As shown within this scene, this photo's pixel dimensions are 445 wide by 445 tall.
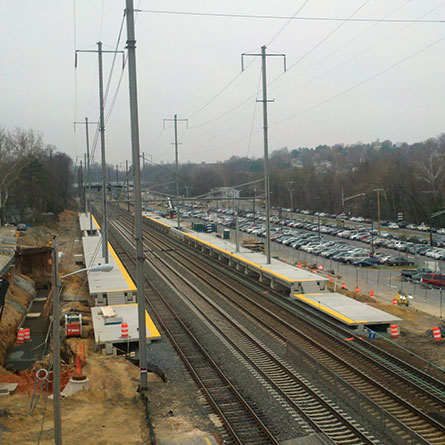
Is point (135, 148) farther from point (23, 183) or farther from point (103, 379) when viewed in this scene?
point (23, 183)

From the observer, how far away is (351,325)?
58.6ft

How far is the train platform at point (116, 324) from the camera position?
53.5 ft

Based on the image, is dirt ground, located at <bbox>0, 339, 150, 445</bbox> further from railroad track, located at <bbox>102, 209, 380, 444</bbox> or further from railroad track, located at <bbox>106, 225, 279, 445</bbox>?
railroad track, located at <bbox>102, 209, 380, 444</bbox>

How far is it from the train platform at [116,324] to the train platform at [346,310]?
629 centimetres

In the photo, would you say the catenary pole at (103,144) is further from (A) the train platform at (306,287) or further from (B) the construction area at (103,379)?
(A) the train platform at (306,287)

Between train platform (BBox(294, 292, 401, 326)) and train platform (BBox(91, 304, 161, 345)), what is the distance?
6292 millimetres

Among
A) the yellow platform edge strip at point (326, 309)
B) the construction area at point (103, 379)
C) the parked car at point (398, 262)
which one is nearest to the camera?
the construction area at point (103, 379)

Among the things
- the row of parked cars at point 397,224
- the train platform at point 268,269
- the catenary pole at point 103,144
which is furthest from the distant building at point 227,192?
the row of parked cars at point 397,224

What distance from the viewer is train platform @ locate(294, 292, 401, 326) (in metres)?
18.0

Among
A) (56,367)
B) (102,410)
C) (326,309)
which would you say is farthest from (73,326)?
(56,367)

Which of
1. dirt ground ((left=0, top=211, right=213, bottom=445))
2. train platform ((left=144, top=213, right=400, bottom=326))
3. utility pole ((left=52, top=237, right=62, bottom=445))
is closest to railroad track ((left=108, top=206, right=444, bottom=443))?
train platform ((left=144, top=213, right=400, bottom=326))

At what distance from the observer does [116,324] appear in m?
18.0

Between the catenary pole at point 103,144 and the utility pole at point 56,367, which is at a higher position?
the catenary pole at point 103,144

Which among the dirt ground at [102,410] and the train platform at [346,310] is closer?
the dirt ground at [102,410]
